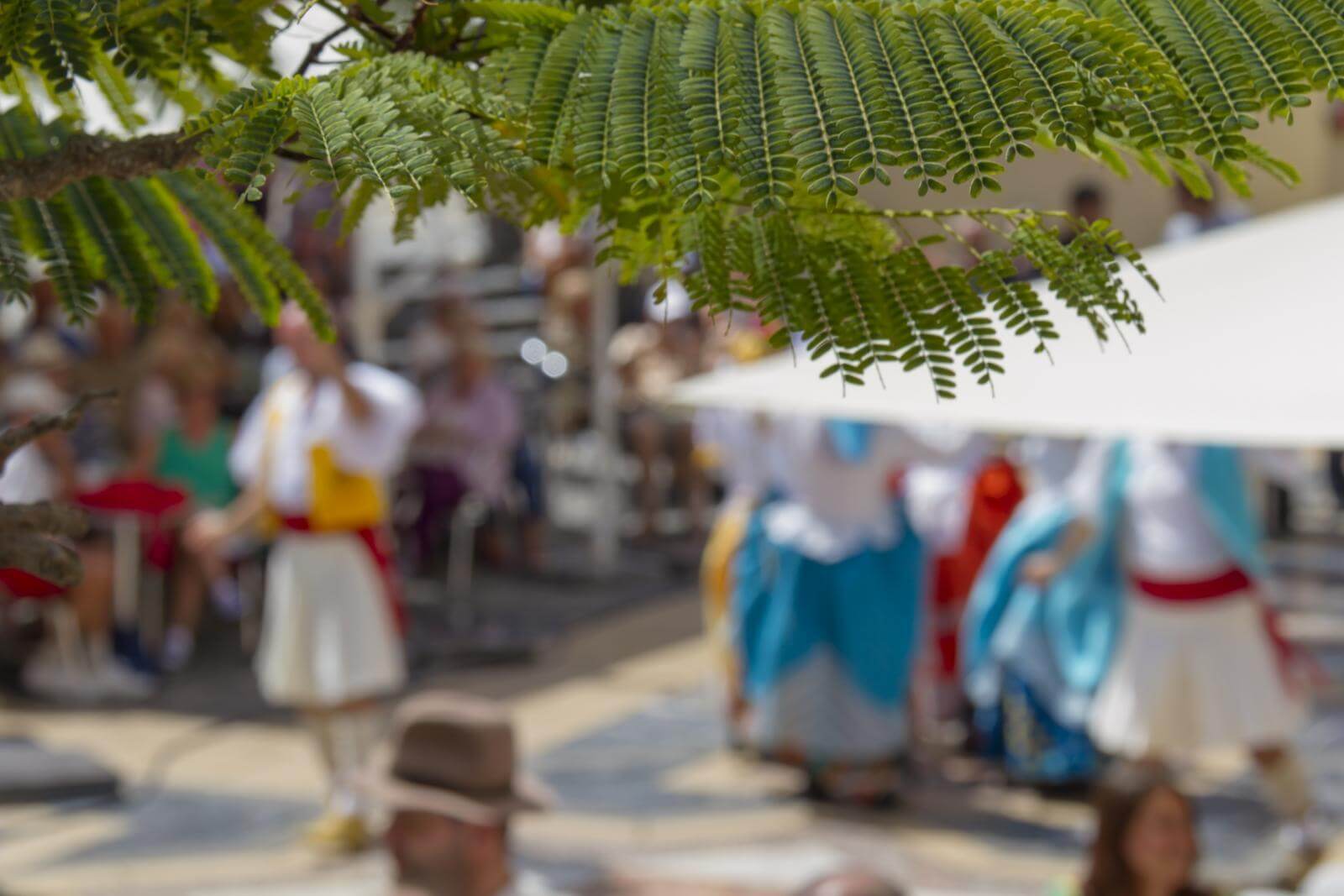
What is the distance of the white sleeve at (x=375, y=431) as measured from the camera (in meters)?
5.08

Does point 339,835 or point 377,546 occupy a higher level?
point 377,546

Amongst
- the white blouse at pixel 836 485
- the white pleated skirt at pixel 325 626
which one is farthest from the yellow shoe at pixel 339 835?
the white blouse at pixel 836 485

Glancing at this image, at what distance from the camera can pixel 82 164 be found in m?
1.29

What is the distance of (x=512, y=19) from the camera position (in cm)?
119

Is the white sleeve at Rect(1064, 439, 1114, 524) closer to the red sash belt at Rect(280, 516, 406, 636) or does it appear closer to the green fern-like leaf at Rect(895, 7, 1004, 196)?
the red sash belt at Rect(280, 516, 406, 636)

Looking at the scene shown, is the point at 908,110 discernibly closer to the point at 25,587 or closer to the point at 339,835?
the point at 339,835

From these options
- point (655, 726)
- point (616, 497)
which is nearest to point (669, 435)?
point (616, 497)

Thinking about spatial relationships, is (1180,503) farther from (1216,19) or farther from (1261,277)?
(1216,19)

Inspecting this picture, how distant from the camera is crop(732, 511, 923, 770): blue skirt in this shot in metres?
5.71

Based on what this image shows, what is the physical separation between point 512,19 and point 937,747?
5652mm

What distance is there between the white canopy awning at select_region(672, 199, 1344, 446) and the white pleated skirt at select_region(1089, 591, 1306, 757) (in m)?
1.93

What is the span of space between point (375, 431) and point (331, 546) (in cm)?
41

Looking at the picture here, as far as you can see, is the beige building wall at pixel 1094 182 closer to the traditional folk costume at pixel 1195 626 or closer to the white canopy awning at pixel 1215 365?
the white canopy awning at pixel 1215 365

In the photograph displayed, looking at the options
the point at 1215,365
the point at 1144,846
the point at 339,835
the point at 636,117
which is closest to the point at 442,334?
the point at 339,835
